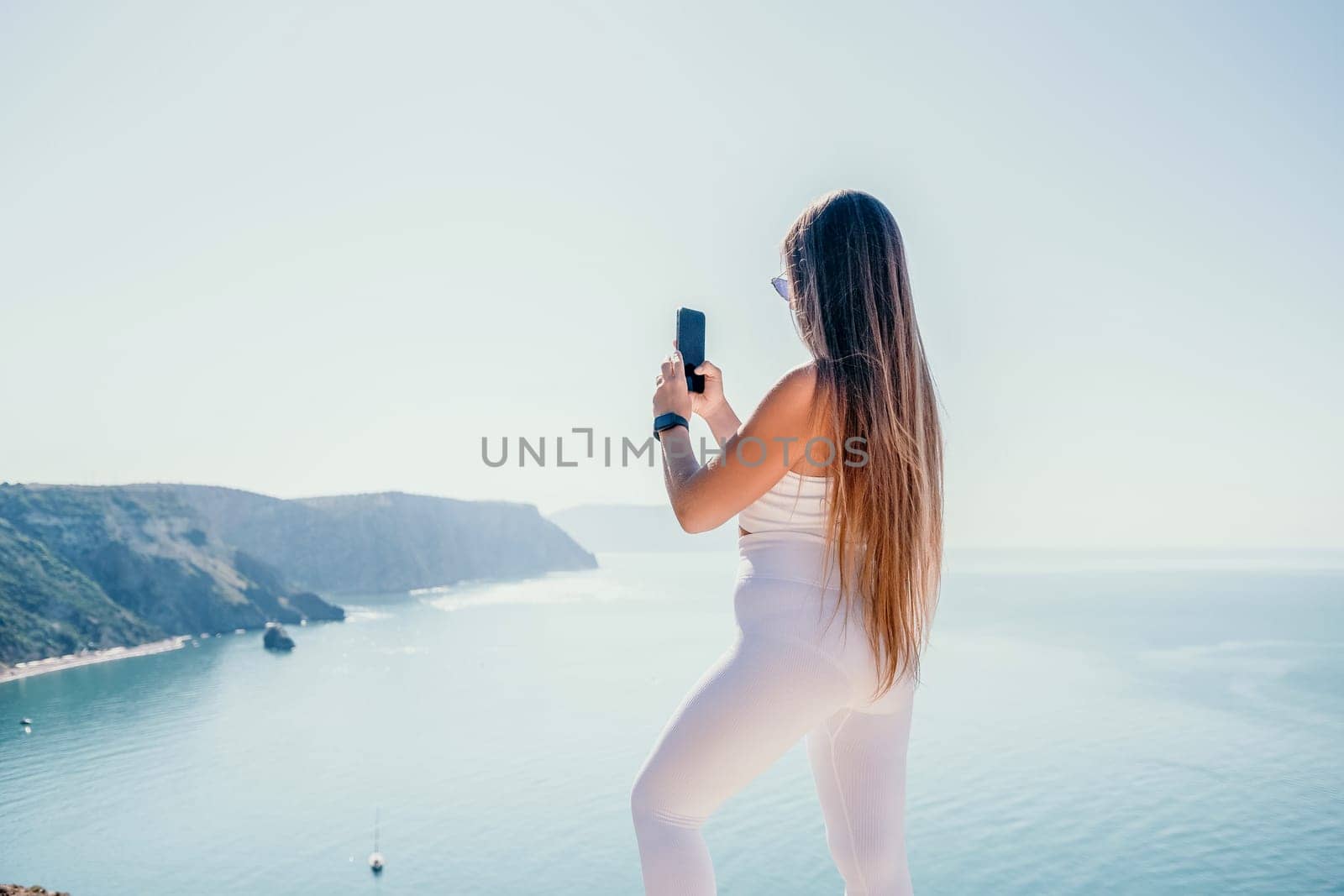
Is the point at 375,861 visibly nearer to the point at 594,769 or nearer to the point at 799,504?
the point at 594,769

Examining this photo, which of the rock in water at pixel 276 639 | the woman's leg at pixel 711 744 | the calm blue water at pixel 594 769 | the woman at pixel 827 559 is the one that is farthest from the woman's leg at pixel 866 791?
the rock in water at pixel 276 639

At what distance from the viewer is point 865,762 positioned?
143cm

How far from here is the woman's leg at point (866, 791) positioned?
1.42 m

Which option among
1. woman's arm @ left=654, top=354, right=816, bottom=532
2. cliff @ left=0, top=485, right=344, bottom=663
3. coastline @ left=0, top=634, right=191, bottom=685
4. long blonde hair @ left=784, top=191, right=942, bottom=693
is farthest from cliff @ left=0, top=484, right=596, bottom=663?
long blonde hair @ left=784, top=191, right=942, bottom=693

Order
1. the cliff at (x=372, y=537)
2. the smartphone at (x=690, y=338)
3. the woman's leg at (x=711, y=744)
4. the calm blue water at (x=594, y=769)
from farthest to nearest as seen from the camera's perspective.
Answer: the cliff at (x=372, y=537)
the calm blue water at (x=594, y=769)
the smartphone at (x=690, y=338)
the woman's leg at (x=711, y=744)

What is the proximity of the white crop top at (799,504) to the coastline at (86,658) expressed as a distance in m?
78.7

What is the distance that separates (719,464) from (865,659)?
15.2 inches

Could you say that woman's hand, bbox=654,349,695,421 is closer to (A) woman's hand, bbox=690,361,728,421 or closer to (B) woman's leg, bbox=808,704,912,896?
(A) woman's hand, bbox=690,361,728,421

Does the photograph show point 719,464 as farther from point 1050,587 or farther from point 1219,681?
point 1050,587

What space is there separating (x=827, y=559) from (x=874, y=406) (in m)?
0.26

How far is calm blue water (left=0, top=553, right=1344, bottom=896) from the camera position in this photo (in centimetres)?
2983

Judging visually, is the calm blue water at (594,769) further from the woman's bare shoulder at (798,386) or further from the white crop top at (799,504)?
the woman's bare shoulder at (798,386)

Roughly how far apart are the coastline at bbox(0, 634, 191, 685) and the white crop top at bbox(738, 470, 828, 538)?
78682 millimetres

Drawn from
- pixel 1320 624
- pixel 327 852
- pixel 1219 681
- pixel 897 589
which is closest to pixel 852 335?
pixel 897 589
